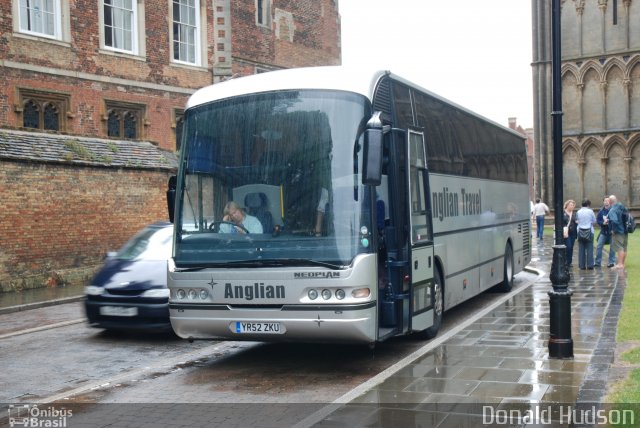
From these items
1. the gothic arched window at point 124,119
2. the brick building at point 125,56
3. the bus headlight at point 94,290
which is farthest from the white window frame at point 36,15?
the bus headlight at point 94,290

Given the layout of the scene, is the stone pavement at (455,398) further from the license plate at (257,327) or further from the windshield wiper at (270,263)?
the windshield wiper at (270,263)

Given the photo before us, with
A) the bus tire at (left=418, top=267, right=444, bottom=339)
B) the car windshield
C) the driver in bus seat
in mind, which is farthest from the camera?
the car windshield

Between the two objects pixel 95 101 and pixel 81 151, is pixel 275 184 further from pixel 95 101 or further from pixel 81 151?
pixel 95 101

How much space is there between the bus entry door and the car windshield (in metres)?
4.02

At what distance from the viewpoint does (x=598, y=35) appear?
4375cm

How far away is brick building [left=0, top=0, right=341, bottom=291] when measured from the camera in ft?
61.5

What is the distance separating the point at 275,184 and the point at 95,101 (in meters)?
16.7

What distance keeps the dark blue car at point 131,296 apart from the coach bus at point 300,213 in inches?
82.5

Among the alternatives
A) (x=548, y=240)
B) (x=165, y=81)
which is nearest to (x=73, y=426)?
(x=165, y=81)

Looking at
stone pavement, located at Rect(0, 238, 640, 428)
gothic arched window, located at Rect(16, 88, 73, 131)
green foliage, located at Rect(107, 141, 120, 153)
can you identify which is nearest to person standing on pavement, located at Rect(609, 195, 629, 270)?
stone pavement, located at Rect(0, 238, 640, 428)

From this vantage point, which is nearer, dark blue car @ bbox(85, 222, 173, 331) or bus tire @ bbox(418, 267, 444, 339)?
bus tire @ bbox(418, 267, 444, 339)

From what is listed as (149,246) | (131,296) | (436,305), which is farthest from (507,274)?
(131,296)

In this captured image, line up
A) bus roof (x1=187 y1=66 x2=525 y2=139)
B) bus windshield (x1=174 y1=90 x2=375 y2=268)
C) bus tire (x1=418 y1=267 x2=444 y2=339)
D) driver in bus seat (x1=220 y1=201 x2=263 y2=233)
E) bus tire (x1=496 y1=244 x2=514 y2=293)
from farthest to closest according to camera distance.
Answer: bus tire (x1=496 y1=244 x2=514 y2=293), bus tire (x1=418 y1=267 x2=444 y2=339), bus roof (x1=187 y1=66 x2=525 y2=139), driver in bus seat (x1=220 y1=201 x2=263 y2=233), bus windshield (x1=174 y1=90 x2=375 y2=268)

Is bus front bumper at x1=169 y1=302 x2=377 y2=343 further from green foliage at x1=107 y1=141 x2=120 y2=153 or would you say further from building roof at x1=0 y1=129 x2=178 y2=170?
green foliage at x1=107 y1=141 x2=120 y2=153
